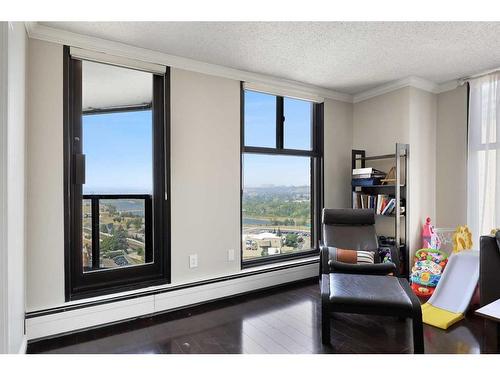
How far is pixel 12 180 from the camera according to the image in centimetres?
148

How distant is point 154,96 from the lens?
266 centimetres

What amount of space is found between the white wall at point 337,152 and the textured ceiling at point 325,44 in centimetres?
68

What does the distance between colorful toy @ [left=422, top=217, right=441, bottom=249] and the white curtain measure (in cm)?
36

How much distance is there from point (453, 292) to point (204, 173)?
2.52 meters

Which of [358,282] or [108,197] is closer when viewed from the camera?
[358,282]

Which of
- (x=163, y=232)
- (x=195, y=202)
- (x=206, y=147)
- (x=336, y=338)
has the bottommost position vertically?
(x=336, y=338)

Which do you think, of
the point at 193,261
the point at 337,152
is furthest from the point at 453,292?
the point at 193,261

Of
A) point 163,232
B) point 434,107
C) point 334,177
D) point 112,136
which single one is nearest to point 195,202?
point 163,232

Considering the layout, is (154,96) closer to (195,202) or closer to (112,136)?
(112,136)

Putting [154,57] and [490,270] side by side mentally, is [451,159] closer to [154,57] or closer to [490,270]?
[490,270]

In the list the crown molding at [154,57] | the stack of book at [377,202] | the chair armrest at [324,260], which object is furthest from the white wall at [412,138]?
the chair armrest at [324,260]

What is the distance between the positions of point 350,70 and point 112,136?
2.48 m

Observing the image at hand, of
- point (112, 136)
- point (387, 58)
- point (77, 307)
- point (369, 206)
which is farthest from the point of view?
point (369, 206)

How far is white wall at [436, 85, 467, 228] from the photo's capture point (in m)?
3.35
